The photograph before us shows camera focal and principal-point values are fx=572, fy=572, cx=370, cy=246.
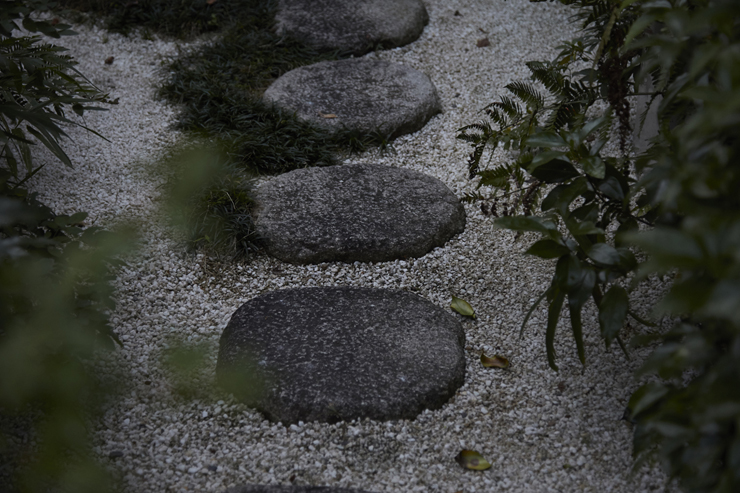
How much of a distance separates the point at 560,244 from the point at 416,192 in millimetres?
1335

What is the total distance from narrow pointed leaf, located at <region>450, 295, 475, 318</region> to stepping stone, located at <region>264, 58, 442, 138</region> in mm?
1317

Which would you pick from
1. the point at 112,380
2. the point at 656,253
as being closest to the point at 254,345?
the point at 112,380

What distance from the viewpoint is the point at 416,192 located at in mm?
2795

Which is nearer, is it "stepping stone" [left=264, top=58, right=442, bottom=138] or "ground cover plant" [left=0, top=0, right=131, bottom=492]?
"ground cover plant" [left=0, top=0, right=131, bottom=492]

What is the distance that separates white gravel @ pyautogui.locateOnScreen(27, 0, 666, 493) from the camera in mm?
1689

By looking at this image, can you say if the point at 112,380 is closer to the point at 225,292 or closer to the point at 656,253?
the point at 225,292

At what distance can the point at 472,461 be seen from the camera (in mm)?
1722

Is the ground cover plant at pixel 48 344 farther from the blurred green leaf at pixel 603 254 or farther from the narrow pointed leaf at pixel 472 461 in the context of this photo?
the blurred green leaf at pixel 603 254

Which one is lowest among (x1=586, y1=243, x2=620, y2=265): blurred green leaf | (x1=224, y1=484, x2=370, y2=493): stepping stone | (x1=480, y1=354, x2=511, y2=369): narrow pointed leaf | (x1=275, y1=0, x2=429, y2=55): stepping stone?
(x1=480, y1=354, x2=511, y2=369): narrow pointed leaf

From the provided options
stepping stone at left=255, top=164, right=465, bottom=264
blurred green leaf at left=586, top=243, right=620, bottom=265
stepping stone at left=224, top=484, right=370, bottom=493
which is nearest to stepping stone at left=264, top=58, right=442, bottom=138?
stepping stone at left=255, top=164, right=465, bottom=264

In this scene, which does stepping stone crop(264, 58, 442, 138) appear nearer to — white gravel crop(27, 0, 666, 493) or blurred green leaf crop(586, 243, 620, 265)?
white gravel crop(27, 0, 666, 493)

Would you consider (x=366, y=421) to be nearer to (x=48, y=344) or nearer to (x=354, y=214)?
(x=48, y=344)

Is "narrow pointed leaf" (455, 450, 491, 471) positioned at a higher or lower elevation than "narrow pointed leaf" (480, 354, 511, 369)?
higher

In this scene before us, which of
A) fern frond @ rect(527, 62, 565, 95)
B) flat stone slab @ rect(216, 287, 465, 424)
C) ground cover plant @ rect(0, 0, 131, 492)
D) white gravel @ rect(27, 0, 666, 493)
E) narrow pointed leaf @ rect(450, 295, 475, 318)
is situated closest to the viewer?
ground cover plant @ rect(0, 0, 131, 492)
